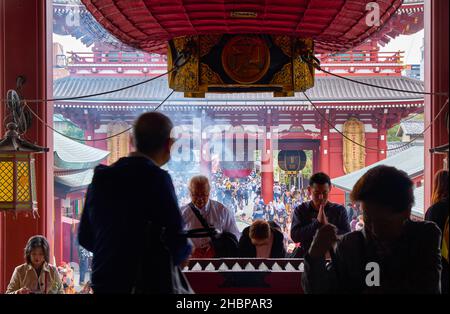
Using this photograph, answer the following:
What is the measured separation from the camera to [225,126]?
10.1 meters

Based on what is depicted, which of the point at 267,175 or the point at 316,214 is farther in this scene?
the point at 267,175

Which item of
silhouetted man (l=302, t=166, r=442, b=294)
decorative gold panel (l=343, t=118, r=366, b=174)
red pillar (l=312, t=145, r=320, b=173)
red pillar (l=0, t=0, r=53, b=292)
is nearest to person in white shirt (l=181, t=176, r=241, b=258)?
red pillar (l=0, t=0, r=53, b=292)

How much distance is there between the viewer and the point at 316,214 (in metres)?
3.12

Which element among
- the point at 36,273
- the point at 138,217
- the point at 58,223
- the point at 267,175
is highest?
the point at 138,217

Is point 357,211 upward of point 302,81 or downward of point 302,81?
downward

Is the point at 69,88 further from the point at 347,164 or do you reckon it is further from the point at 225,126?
the point at 347,164

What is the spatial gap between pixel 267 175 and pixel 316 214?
7581 millimetres

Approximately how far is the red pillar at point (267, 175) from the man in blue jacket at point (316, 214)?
7135mm

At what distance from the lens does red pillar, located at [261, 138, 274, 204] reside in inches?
405

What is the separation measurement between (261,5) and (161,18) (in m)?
0.55

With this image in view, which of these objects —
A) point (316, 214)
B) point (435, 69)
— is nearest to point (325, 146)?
point (435, 69)

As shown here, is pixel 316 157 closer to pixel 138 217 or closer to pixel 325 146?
pixel 325 146

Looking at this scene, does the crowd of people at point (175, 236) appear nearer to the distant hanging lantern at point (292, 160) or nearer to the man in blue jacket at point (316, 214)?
the man in blue jacket at point (316, 214)
